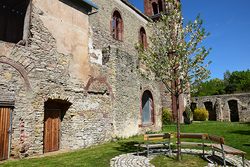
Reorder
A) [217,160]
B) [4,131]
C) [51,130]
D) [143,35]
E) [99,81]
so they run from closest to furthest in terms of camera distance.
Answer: [217,160]
[4,131]
[51,130]
[99,81]
[143,35]

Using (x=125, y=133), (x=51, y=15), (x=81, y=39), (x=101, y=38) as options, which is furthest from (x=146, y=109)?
(x=51, y=15)

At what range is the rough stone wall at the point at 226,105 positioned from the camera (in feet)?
79.2

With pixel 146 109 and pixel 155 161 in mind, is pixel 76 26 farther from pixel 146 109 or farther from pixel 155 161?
pixel 146 109

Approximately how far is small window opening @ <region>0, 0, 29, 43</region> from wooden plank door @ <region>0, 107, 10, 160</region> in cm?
574

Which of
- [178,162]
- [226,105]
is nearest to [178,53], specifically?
[178,162]

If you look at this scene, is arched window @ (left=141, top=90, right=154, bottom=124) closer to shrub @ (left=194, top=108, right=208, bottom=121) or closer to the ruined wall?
the ruined wall

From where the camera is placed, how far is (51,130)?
7.67m

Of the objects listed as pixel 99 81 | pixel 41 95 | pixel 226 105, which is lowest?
pixel 226 105

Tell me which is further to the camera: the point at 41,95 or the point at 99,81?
the point at 99,81

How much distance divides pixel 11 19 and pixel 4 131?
708 centimetres

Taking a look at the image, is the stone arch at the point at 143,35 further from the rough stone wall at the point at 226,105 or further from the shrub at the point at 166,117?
the rough stone wall at the point at 226,105

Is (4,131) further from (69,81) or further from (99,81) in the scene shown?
(99,81)

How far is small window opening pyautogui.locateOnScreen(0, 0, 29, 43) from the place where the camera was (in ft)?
31.3

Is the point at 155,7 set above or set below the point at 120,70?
above
